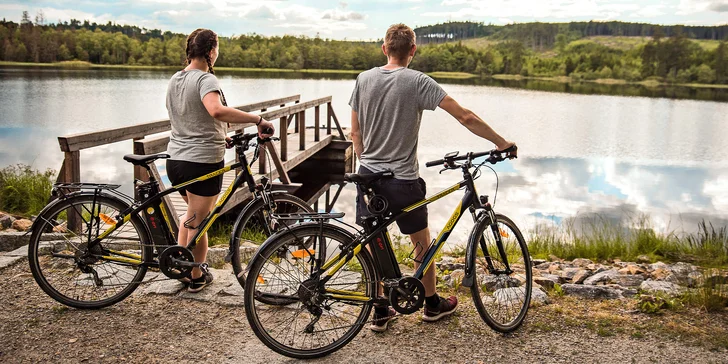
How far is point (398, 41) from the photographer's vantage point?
3207 mm

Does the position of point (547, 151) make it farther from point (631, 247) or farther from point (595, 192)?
point (631, 247)

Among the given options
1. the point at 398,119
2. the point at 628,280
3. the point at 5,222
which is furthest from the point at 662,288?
the point at 5,222

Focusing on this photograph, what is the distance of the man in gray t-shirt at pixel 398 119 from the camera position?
3.18 m

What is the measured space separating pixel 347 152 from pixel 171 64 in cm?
5142

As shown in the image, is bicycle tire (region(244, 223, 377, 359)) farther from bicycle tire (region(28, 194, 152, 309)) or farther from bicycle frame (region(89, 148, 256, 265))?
bicycle tire (region(28, 194, 152, 309))

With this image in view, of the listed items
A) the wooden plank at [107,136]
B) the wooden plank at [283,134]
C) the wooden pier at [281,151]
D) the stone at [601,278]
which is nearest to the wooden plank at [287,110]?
the wooden pier at [281,151]

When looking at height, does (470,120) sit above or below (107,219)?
above

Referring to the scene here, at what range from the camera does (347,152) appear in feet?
50.4

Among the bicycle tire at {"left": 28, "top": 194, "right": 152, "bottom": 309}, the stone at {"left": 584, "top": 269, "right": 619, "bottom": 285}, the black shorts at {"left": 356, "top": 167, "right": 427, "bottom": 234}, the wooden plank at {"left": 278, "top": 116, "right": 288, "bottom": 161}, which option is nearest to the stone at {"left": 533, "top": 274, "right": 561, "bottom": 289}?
the stone at {"left": 584, "top": 269, "right": 619, "bottom": 285}

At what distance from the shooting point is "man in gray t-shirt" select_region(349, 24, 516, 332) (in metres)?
3.18

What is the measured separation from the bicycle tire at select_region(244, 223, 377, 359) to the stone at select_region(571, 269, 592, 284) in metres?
2.69

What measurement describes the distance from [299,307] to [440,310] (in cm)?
92

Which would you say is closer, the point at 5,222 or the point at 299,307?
the point at 299,307

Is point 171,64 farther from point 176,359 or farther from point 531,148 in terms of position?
point 176,359
